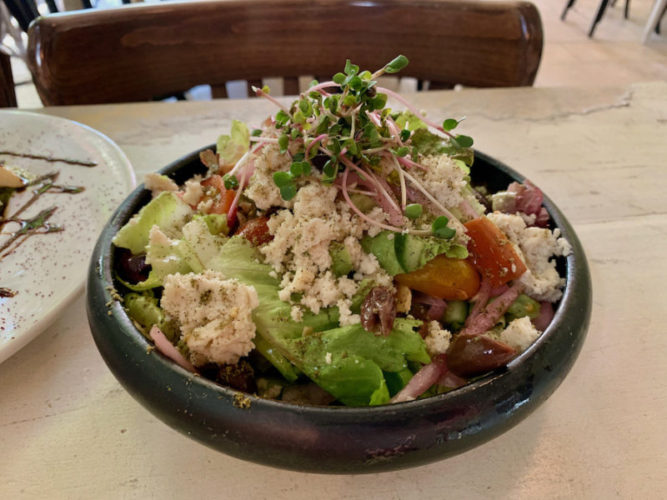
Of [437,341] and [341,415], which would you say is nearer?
[341,415]

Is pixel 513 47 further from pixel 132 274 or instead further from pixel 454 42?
pixel 132 274

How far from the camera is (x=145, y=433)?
725 millimetres

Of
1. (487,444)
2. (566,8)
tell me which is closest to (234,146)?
(487,444)

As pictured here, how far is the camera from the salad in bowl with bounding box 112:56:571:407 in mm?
599

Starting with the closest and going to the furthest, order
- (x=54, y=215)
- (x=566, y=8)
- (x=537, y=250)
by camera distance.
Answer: (x=537, y=250) < (x=54, y=215) < (x=566, y=8)

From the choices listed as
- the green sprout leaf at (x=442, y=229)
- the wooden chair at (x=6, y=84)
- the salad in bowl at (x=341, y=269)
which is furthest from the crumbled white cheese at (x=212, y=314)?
the wooden chair at (x=6, y=84)

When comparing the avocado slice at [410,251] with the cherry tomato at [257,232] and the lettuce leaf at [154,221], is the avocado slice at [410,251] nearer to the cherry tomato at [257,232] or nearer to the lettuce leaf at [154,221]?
the cherry tomato at [257,232]

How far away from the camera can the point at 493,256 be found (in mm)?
689

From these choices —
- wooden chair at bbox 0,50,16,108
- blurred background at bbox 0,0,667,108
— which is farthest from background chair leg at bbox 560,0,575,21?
wooden chair at bbox 0,50,16,108

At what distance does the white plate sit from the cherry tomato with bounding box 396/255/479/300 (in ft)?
1.83

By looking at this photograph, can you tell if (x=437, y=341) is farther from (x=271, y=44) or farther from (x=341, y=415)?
(x=271, y=44)

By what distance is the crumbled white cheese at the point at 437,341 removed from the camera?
2.07ft

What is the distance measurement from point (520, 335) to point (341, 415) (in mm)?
245

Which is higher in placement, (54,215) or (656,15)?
(54,215)
